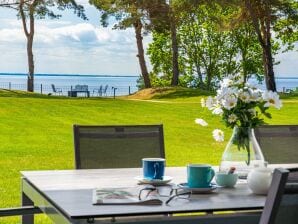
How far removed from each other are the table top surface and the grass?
6.51 feet

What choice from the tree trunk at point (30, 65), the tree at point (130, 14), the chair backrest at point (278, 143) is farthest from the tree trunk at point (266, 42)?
the chair backrest at point (278, 143)

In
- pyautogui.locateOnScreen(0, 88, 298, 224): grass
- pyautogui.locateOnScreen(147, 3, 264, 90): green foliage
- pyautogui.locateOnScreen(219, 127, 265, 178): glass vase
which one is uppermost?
pyautogui.locateOnScreen(147, 3, 264, 90): green foliage

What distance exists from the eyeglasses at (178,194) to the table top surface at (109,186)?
16 millimetres

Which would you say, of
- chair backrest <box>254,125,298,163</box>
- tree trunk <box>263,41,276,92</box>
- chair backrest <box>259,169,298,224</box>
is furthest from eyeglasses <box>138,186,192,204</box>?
tree trunk <box>263,41,276,92</box>

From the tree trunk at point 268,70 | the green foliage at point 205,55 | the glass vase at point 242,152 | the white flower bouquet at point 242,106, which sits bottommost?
the glass vase at point 242,152

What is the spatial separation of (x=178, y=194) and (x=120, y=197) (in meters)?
0.21

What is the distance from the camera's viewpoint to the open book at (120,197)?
6.64 feet

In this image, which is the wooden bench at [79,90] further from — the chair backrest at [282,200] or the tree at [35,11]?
the chair backrest at [282,200]

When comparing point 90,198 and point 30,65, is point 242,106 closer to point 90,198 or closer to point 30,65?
point 90,198

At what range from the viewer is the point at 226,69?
41000mm

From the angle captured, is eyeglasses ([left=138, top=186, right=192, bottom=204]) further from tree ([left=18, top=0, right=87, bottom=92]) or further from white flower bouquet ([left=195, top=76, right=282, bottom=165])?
tree ([left=18, top=0, right=87, bottom=92])

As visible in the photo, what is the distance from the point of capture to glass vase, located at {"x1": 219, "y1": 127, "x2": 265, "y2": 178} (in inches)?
95.4

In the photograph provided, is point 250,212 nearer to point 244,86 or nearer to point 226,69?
point 244,86

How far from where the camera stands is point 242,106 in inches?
94.7
